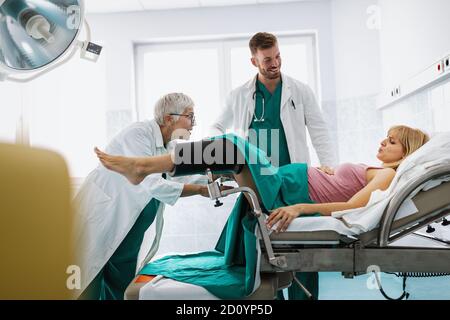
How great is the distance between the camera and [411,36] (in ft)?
7.35

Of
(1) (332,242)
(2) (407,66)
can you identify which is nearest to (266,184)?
(1) (332,242)

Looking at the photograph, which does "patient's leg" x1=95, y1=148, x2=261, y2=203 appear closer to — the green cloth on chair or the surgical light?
the green cloth on chair

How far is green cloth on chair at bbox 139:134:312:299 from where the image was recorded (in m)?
1.04

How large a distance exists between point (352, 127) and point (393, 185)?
1838mm

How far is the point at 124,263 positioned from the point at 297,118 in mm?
944

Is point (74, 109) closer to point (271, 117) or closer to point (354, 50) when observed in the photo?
point (271, 117)

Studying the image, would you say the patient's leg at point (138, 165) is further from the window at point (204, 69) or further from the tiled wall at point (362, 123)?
the window at point (204, 69)

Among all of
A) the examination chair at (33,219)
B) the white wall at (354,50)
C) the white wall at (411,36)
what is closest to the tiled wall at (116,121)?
the white wall at (354,50)

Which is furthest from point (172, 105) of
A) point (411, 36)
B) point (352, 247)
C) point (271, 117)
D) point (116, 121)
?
point (116, 121)

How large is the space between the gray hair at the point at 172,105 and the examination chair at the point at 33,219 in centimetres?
80

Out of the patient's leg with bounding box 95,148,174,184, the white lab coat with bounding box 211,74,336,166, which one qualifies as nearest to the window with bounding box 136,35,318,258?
the white lab coat with bounding box 211,74,336,166

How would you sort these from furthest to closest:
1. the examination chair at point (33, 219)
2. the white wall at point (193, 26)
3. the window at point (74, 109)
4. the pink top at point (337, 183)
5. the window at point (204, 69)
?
the window at point (204, 69) → the white wall at point (193, 26) → the window at point (74, 109) → the pink top at point (337, 183) → the examination chair at point (33, 219)

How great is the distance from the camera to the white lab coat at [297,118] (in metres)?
1.86

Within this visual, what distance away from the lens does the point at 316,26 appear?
121 inches
